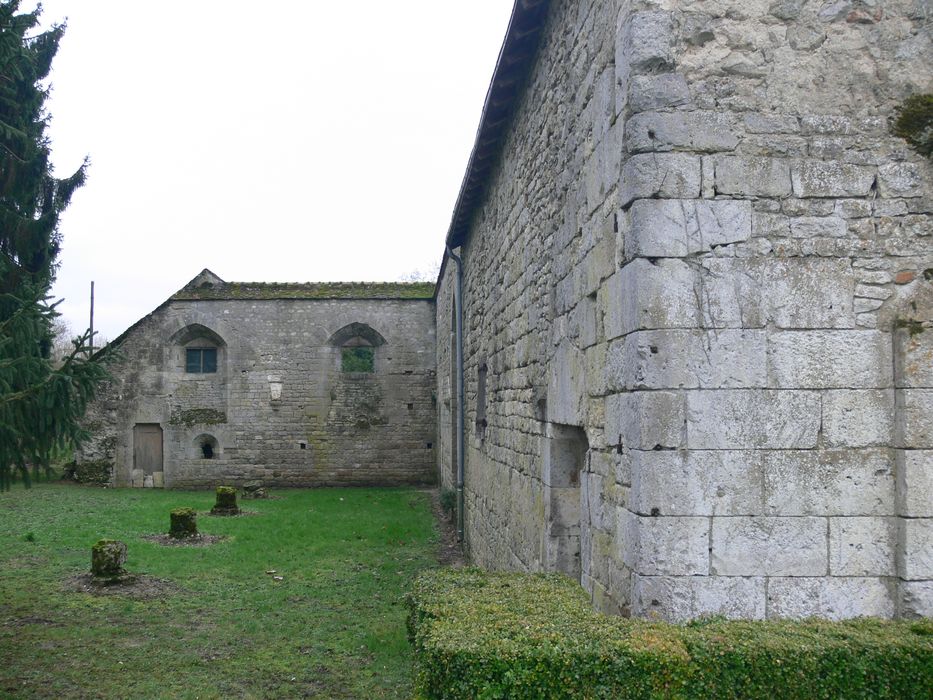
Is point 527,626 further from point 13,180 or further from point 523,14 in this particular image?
point 13,180

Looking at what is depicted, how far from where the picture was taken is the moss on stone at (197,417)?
2086 centimetres

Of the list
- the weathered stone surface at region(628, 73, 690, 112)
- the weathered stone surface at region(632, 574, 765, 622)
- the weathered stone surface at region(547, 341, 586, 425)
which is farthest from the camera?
the weathered stone surface at region(547, 341, 586, 425)

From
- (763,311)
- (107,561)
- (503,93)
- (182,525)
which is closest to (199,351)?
(182,525)

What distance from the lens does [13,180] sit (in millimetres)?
14141

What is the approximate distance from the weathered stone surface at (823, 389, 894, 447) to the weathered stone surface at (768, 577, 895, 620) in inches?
25.5

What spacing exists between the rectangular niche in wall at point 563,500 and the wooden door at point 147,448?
17.8 m

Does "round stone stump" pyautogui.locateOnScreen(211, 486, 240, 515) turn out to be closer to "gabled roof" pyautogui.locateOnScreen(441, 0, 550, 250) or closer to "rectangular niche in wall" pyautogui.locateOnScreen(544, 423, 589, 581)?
"gabled roof" pyautogui.locateOnScreen(441, 0, 550, 250)

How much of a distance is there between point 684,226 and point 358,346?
18803 mm

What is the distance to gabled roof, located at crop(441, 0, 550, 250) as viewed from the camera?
5965mm

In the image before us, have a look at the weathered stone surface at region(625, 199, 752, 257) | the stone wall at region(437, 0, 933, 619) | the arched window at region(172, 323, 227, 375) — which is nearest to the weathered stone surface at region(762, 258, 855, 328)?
the stone wall at region(437, 0, 933, 619)

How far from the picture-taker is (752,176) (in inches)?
143

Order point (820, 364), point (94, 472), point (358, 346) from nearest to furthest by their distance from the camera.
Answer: point (820, 364) < point (94, 472) < point (358, 346)

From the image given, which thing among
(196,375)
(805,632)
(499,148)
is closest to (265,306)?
(196,375)

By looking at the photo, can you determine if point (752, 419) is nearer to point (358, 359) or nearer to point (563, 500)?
point (563, 500)
